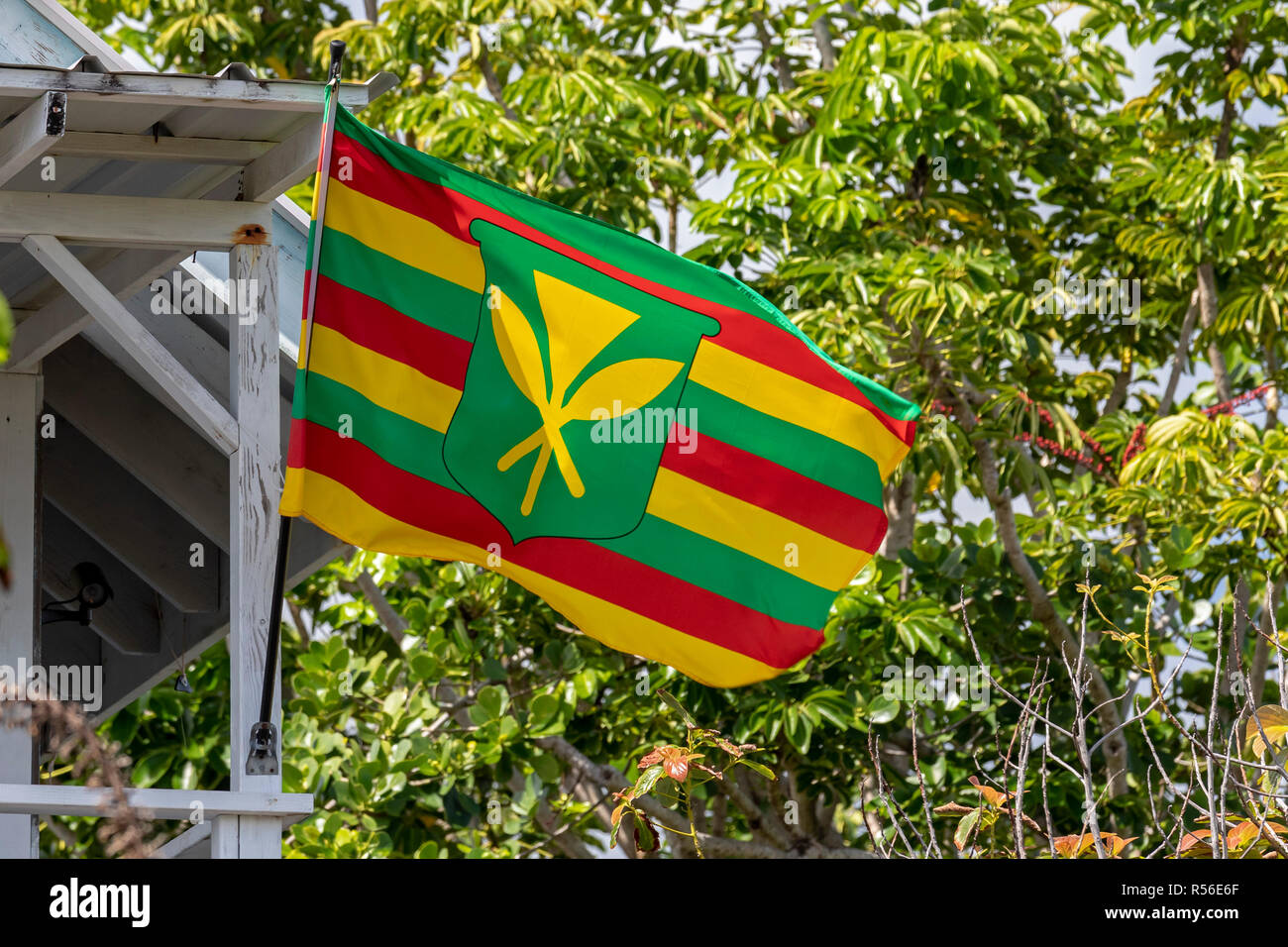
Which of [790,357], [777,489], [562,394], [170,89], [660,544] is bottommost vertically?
[660,544]

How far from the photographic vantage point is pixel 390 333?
14.6 ft

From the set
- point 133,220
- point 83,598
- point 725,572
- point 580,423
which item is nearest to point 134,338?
point 133,220

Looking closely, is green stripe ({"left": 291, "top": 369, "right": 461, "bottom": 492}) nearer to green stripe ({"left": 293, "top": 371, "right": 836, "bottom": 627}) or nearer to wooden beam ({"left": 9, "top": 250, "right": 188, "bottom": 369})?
green stripe ({"left": 293, "top": 371, "right": 836, "bottom": 627})

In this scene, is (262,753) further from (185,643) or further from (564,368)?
(185,643)

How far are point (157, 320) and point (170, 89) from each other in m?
1.45

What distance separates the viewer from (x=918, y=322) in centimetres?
817

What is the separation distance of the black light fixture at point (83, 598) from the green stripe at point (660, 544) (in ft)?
7.08

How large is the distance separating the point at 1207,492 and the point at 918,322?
66.4 inches

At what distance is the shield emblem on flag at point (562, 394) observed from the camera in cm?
457

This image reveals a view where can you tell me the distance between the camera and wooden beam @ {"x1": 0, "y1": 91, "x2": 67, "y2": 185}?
13.1ft

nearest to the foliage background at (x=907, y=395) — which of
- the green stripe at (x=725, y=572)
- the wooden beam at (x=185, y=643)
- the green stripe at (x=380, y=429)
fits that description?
the wooden beam at (x=185, y=643)

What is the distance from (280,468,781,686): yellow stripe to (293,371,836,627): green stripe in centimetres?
16

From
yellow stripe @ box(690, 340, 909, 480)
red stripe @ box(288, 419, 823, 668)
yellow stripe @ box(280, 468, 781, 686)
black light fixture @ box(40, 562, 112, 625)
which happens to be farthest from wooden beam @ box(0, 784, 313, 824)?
black light fixture @ box(40, 562, 112, 625)

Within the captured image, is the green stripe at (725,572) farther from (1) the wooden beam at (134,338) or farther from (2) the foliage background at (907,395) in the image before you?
(2) the foliage background at (907,395)
